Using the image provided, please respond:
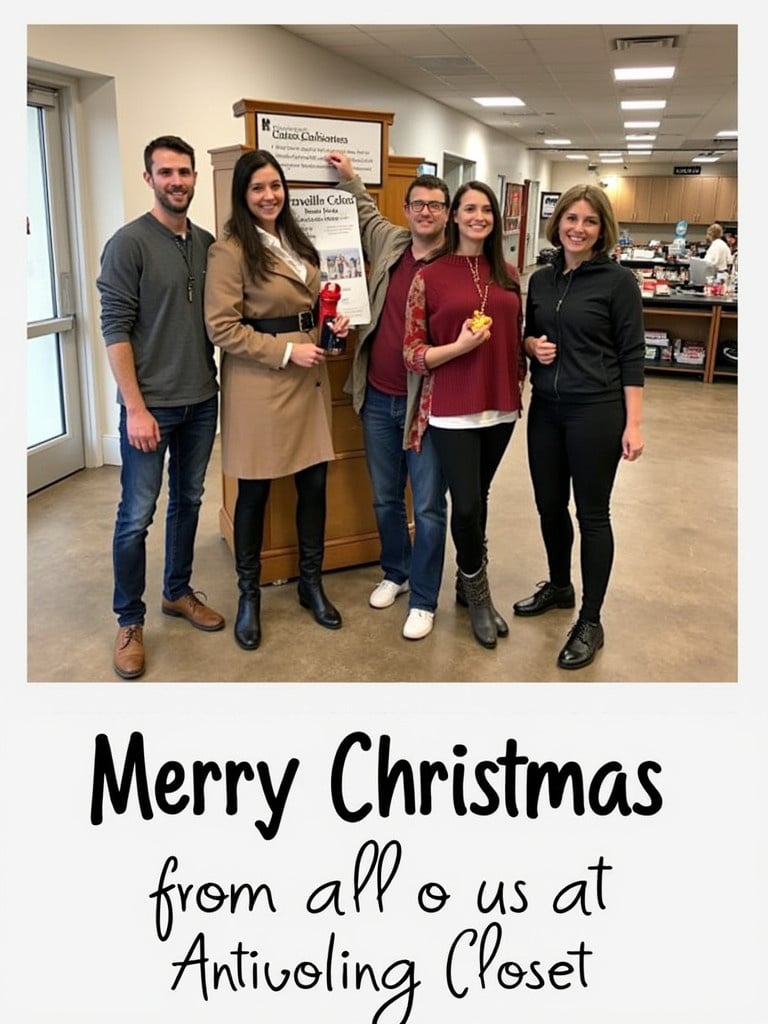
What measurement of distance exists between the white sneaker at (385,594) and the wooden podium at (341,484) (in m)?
0.28

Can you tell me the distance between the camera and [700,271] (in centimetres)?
810

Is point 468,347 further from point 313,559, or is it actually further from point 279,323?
point 313,559

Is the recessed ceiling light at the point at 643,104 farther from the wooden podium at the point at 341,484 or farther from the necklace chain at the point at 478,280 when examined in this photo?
the necklace chain at the point at 478,280

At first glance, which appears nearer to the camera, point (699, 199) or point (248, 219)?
point (248, 219)

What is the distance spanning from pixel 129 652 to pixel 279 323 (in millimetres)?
1084

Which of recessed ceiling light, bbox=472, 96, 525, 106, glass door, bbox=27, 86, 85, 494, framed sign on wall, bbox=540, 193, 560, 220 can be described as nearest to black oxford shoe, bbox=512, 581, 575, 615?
glass door, bbox=27, 86, 85, 494

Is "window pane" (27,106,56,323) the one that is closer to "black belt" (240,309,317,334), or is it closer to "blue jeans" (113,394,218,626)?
"blue jeans" (113,394,218,626)

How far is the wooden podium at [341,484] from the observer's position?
294 cm

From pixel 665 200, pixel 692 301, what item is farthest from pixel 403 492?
pixel 665 200

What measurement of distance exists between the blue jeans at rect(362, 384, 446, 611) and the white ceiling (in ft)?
12.7

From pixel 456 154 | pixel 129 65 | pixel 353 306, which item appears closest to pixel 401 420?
pixel 353 306

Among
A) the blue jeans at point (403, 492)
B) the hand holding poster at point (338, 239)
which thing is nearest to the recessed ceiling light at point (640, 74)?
the hand holding poster at point (338, 239)

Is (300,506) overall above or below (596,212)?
below

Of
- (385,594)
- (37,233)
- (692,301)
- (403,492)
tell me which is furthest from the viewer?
(692,301)
